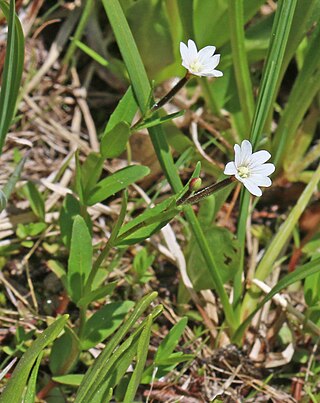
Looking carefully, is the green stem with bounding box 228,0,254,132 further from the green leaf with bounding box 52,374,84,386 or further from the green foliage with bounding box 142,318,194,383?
the green leaf with bounding box 52,374,84,386

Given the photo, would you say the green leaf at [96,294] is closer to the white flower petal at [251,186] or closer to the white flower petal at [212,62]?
the white flower petal at [251,186]

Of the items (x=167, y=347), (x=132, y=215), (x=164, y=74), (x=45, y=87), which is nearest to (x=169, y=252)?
(x=132, y=215)

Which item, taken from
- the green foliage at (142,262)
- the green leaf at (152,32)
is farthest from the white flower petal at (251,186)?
the green leaf at (152,32)

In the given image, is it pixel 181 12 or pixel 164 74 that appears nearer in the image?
pixel 181 12

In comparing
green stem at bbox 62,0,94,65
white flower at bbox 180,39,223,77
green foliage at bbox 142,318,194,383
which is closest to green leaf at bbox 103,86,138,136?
white flower at bbox 180,39,223,77

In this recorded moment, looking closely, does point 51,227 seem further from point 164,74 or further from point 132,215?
point 164,74

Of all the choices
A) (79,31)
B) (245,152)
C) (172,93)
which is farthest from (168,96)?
(79,31)
